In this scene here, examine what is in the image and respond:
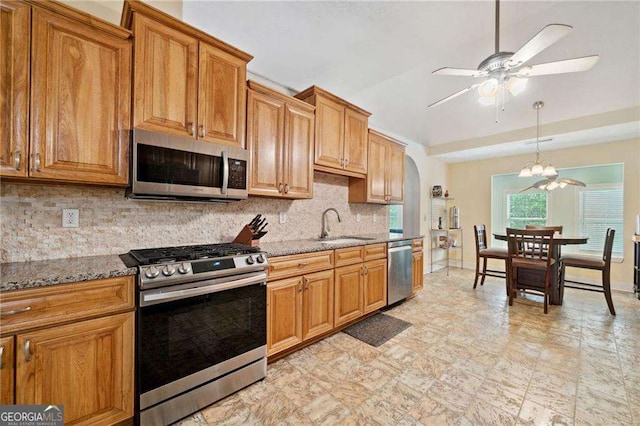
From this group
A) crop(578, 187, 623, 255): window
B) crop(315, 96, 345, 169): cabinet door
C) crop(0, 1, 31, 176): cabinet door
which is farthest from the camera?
crop(578, 187, 623, 255): window

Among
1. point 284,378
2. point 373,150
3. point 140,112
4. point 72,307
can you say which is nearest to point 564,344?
point 284,378

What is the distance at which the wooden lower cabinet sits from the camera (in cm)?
206

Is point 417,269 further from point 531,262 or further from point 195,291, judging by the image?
point 195,291

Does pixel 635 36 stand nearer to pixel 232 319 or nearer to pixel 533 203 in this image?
pixel 533 203

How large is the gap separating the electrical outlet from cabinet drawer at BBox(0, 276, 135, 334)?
0.67 meters

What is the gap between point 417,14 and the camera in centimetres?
222

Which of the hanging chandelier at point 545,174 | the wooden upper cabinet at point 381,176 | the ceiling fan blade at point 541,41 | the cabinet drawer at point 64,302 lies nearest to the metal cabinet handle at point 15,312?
the cabinet drawer at point 64,302

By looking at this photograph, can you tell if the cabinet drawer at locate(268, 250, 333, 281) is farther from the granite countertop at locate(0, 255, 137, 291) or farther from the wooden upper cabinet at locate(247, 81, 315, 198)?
the granite countertop at locate(0, 255, 137, 291)

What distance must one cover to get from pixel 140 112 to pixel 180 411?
1819 mm

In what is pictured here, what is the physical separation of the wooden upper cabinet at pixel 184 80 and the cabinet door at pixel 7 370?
124 cm

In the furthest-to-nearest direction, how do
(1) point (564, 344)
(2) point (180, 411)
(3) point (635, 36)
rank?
(3) point (635, 36)
(1) point (564, 344)
(2) point (180, 411)

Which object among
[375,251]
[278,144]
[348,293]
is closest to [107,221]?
[278,144]

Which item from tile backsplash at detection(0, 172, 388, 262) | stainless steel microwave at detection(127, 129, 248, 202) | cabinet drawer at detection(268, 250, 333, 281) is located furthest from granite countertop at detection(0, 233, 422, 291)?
cabinet drawer at detection(268, 250, 333, 281)

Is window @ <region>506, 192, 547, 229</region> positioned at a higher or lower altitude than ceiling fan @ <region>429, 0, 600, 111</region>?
lower
